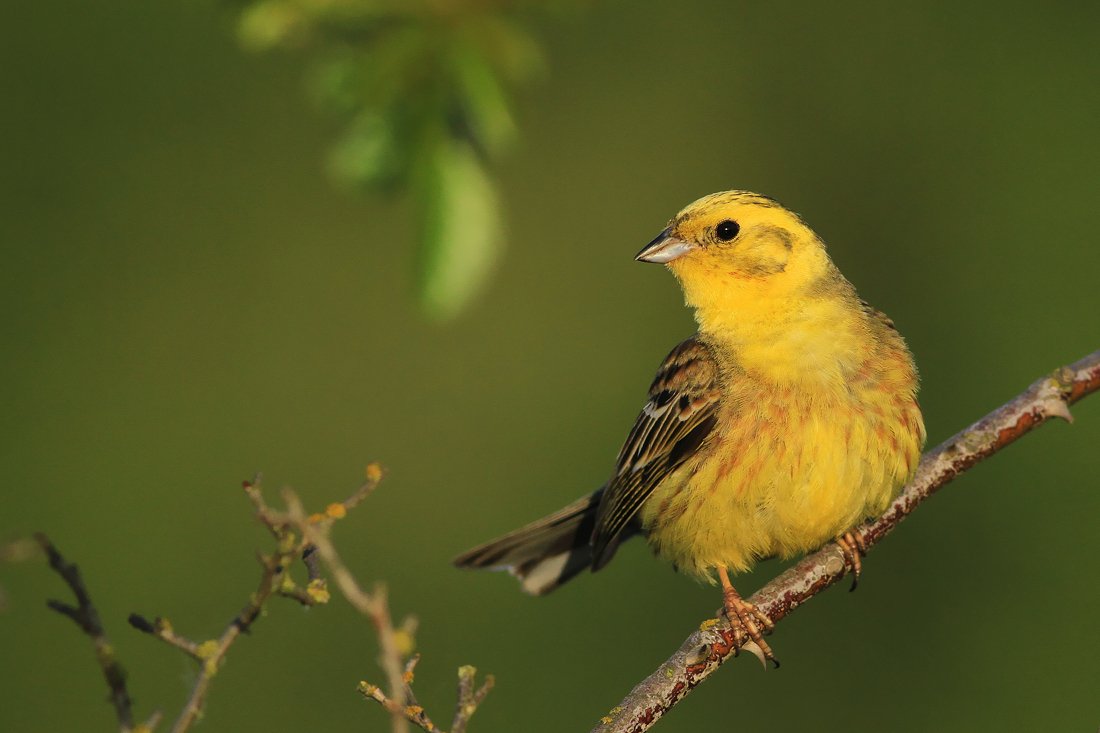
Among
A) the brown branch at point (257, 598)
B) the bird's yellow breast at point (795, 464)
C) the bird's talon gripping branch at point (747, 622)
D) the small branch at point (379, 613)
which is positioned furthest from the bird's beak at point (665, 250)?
the small branch at point (379, 613)

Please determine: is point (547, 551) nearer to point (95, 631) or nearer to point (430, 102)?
point (430, 102)

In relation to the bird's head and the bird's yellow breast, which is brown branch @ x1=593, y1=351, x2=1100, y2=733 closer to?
the bird's yellow breast

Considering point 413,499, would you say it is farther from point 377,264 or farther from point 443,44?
point 443,44

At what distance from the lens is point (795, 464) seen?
13.9 ft

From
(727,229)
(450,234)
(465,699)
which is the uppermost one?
(727,229)

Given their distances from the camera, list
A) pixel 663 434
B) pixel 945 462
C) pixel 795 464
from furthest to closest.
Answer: pixel 663 434
pixel 945 462
pixel 795 464

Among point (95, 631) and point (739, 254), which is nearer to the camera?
point (95, 631)

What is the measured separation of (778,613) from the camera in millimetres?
4090

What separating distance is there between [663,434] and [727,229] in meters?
0.77

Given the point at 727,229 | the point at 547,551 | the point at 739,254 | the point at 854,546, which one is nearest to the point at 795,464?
the point at 854,546

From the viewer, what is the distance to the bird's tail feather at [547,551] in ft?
17.1

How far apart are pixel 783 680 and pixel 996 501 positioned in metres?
1.54

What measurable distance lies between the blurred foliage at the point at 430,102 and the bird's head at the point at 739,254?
2.11 meters

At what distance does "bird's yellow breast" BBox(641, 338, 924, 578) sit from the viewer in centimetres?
423
